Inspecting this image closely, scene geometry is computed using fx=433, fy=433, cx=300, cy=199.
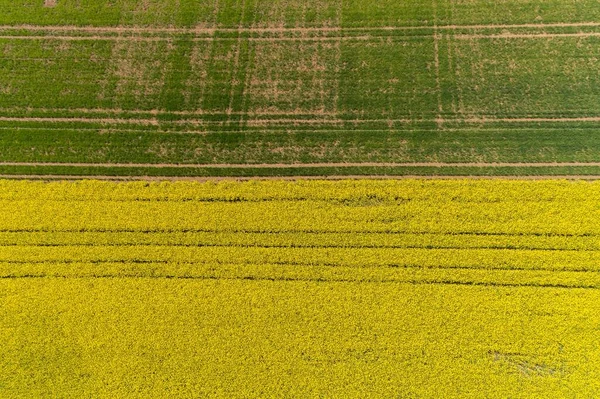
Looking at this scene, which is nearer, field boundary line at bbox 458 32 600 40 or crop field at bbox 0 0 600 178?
crop field at bbox 0 0 600 178

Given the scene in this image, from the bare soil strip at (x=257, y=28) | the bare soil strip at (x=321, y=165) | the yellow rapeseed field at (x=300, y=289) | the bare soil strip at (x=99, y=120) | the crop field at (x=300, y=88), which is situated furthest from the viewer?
the bare soil strip at (x=257, y=28)

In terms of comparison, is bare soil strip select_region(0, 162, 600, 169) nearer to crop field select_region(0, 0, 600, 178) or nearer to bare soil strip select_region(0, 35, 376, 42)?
crop field select_region(0, 0, 600, 178)

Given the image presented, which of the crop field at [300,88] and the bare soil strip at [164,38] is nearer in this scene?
the crop field at [300,88]

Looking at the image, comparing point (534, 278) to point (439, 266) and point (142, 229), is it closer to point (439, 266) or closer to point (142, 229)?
point (439, 266)

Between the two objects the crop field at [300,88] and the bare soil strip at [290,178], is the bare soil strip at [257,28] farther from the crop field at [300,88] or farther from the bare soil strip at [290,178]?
the bare soil strip at [290,178]

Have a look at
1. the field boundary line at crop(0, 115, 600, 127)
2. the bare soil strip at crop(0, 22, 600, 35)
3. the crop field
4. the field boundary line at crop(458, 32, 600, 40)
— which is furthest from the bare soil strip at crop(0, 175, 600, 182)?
the bare soil strip at crop(0, 22, 600, 35)

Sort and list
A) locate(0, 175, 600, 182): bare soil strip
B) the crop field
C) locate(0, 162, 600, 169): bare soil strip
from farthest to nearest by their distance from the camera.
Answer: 1. the crop field
2. locate(0, 162, 600, 169): bare soil strip
3. locate(0, 175, 600, 182): bare soil strip

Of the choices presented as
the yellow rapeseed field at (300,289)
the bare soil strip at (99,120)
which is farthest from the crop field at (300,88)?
the yellow rapeseed field at (300,289)
